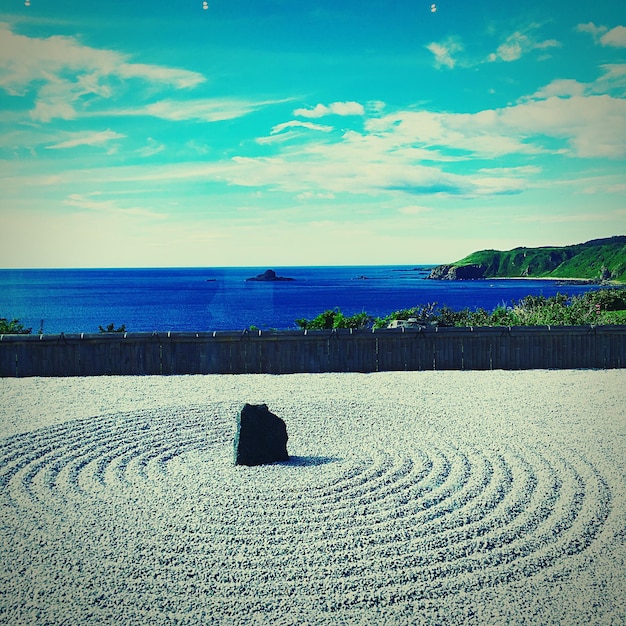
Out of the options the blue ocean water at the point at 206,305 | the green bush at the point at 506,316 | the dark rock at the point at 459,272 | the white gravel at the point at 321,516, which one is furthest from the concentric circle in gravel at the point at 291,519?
the dark rock at the point at 459,272

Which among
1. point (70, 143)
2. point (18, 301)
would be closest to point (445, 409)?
point (70, 143)

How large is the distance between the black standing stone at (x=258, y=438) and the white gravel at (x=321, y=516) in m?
0.16

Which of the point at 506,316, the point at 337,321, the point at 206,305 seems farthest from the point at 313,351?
the point at 206,305

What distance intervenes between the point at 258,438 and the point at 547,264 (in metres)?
75.3

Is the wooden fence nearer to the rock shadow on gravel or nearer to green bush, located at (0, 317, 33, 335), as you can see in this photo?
green bush, located at (0, 317, 33, 335)

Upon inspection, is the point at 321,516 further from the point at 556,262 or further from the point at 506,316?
the point at 556,262

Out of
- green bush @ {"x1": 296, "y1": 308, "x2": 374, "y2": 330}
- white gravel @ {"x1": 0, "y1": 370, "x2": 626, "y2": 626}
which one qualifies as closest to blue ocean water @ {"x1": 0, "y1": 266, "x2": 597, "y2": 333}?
green bush @ {"x1": 296, "y1": 308, "x2": 374, "y2": 330}

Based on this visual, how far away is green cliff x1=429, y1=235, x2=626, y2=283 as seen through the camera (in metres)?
49.8

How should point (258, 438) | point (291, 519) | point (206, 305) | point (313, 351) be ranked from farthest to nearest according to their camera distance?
point (206, 305), point (313, 351), point (258, 438), point (291, 519)

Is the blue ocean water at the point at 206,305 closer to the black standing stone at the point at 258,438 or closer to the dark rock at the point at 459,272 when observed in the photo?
the dark rock at the point at 459,272

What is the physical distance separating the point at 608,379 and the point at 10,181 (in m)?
23.4

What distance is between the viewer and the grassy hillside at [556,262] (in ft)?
162

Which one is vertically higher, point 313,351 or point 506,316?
point 506,316

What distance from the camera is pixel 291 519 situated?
177 inches
